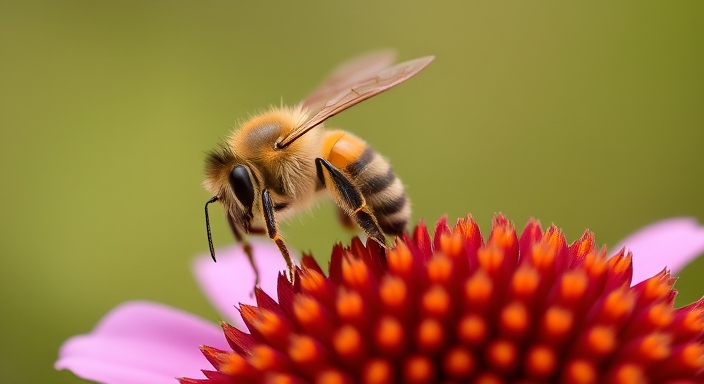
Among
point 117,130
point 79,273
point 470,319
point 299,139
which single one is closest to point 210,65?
point 117,130

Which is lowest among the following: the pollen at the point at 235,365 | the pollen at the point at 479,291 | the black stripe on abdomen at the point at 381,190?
the pollen at the point at 235,365

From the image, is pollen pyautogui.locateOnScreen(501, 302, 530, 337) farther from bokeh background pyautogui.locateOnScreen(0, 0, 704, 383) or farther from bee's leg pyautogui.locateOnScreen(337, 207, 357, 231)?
bokeh background pyautogui.locateOnScreen(0, 0, 704, 383)

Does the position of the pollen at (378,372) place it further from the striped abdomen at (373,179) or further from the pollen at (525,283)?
the striped abdomen at (373,179)

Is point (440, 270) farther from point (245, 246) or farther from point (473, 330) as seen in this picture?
point (245, 246)

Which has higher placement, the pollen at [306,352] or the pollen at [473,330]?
the pollen at [473,330]

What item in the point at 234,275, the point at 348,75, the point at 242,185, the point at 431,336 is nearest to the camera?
the point at 431,336

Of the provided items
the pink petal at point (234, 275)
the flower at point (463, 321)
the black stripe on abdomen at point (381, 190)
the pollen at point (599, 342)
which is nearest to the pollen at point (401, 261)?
the flower at point (463, 321)

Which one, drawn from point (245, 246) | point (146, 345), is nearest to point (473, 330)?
point (245, 246)
